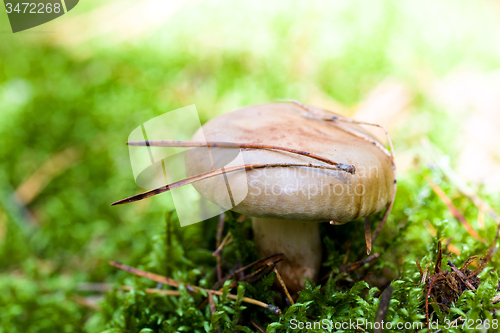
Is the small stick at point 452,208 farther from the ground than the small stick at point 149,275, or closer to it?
closer to it

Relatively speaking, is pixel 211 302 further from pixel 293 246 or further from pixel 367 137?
pixel 367 137

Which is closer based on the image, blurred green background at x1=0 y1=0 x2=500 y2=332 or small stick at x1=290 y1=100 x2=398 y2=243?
small stick at x1=290 y1=100 x2=398 y2=243

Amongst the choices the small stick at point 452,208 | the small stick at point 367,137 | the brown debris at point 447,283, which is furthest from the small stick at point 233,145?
the small stick at point 452,208

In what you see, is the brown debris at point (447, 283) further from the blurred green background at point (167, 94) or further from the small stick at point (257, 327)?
the small stick at point (257, 327)

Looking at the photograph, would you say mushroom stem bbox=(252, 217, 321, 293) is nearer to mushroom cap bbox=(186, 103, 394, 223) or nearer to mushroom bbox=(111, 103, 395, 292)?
mushroom bbox=(111, 103, 395, 292)

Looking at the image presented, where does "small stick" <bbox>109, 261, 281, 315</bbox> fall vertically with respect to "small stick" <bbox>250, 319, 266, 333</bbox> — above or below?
above

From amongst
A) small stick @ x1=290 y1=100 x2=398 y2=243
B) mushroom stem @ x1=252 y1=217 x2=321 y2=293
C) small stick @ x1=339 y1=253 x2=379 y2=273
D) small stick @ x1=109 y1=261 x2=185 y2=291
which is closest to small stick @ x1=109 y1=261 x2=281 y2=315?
small stick @ x1=109 y1=261 x2=185 y2=291

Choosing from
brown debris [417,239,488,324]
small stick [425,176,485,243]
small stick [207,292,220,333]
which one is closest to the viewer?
brown debris [417,239,488,324]
